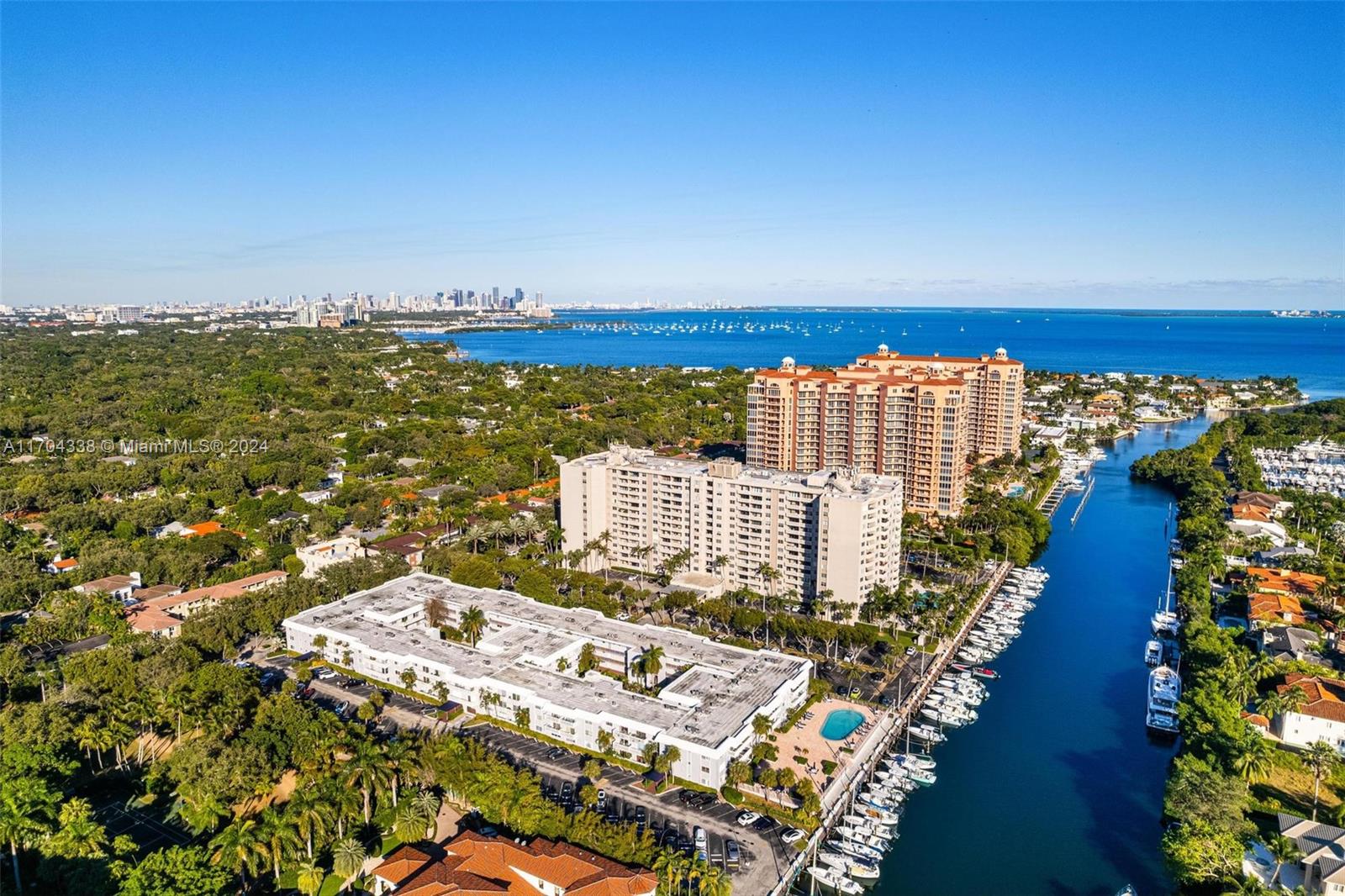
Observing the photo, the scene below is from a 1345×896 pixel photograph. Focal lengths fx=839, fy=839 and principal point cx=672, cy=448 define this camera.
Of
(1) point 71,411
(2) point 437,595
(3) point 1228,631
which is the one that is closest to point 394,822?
(2) point 437,595

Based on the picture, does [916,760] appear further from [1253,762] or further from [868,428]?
[868,428]

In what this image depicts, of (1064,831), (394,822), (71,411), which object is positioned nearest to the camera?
(394,822)

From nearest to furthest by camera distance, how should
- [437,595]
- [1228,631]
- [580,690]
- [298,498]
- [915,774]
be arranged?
[915,774]
[580,690]
[1228,631]
[437,595]
[298,498]

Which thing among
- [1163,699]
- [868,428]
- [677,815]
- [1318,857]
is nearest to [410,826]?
[677,815]

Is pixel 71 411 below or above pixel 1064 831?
above

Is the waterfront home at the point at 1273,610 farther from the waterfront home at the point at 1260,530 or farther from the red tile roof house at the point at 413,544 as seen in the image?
the red tile roof house at the point at 413,544

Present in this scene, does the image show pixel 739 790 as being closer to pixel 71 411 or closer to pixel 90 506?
pixel 90 506

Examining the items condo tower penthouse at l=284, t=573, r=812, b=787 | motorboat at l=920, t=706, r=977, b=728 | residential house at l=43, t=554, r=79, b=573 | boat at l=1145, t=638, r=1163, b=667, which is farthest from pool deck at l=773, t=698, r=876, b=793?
residential house at l=43, t=554, r=79, b=573
